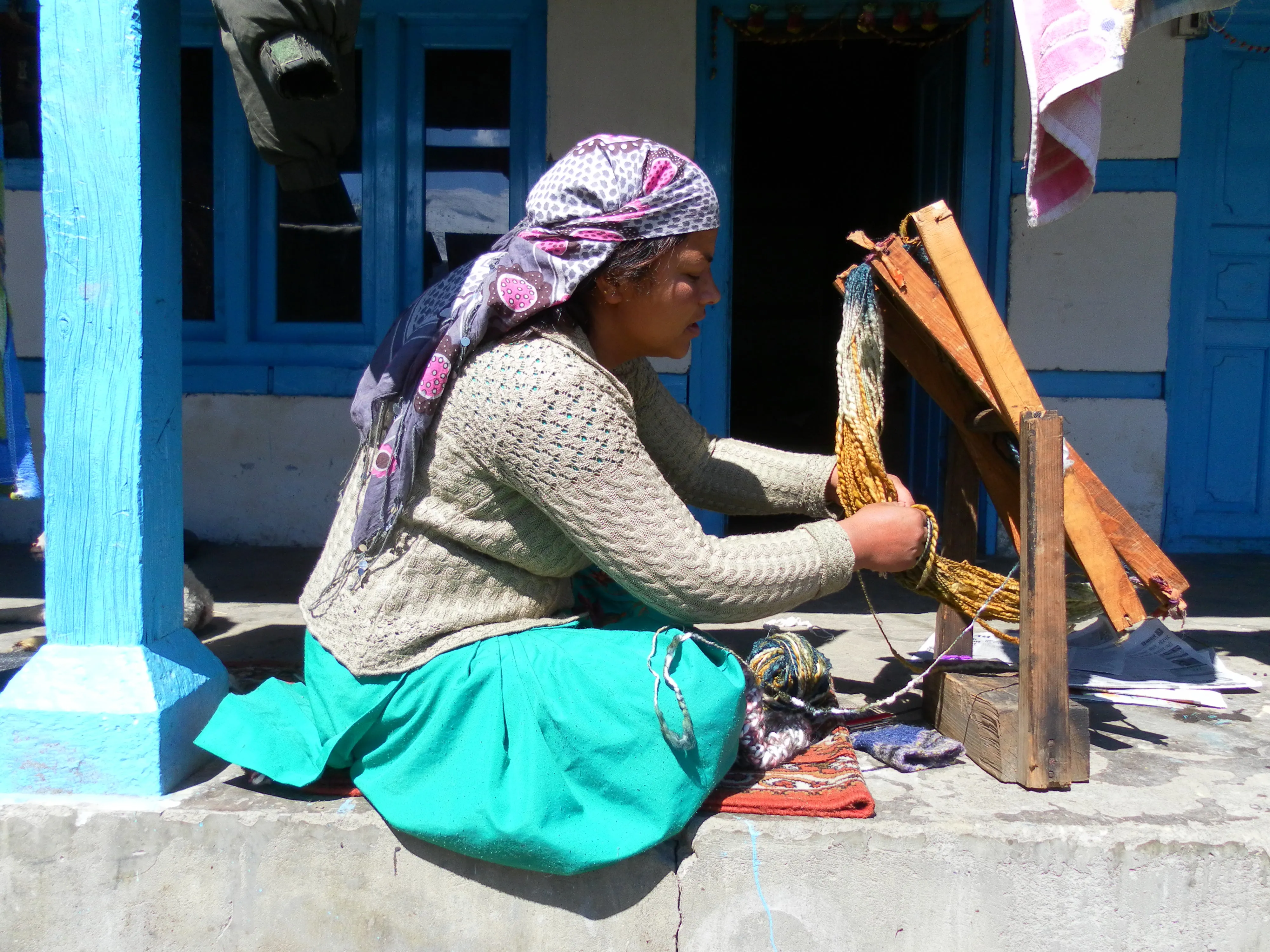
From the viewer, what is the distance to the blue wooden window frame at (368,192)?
15.5 feet

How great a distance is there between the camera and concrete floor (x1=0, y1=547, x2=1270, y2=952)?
1878mm

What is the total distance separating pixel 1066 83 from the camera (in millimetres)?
1907

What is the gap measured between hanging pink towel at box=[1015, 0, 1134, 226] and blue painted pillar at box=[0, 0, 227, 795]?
5.59ft

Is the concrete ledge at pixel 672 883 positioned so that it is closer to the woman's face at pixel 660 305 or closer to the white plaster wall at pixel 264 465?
the woman's face at pixel 660 305

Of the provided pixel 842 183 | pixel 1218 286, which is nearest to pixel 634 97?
pixel 1218 286

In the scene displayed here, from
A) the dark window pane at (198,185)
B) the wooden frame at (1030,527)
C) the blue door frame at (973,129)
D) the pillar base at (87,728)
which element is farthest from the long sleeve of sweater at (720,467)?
the dark window pane at (198,185)

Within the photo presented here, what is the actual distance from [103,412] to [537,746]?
3.54 ft

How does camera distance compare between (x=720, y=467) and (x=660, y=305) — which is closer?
(x=660, y=305)

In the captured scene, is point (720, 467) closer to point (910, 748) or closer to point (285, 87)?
point (910, 748)

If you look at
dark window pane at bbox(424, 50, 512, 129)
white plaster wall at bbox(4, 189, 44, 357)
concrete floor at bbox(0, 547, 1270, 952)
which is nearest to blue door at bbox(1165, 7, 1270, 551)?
dark window pane at bbox(424, 50, 512, 129)

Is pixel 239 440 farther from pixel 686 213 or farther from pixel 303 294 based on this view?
pixel 686 213

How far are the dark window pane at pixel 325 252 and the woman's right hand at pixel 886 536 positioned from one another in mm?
3492

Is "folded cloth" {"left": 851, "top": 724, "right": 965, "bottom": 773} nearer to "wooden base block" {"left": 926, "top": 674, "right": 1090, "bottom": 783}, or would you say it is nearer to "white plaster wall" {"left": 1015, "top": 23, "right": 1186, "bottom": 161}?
"wooden base block" {"left": 926, "top": 674, "right": 1090, "bottom": 783}

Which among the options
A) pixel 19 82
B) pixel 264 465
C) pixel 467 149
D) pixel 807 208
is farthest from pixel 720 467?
pixel 807 208
